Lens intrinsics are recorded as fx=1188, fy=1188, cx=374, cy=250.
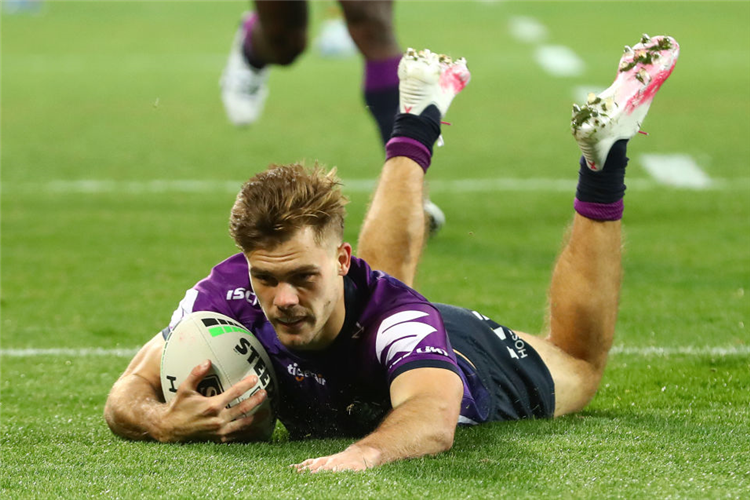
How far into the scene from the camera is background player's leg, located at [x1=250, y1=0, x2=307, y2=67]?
23.6ft

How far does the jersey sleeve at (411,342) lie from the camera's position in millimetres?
3527

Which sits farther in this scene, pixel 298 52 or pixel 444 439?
pixel 298 52

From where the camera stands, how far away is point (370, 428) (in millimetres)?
3803

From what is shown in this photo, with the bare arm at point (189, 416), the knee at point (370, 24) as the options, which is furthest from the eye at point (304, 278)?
the knee at point (370, 24)

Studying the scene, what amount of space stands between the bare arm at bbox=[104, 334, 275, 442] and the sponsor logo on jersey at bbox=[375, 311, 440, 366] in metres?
0.40

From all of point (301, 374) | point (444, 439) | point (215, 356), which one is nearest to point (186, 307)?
→ point (215, 356)

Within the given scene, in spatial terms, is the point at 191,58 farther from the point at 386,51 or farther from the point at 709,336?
the point at 709,336

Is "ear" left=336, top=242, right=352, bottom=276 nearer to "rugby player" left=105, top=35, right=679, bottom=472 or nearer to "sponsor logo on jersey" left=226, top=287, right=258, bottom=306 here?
"rugby player" left=105, top=35, right=679, bottom=472

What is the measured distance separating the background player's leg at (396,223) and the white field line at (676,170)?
4482 mm

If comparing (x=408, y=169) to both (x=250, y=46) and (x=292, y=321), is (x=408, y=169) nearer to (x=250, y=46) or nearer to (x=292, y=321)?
(x=292, y=321)

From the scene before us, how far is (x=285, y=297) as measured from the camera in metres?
3.40

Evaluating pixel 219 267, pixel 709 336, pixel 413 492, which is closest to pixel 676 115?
pixel 709 336

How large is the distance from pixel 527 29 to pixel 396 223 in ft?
48.9

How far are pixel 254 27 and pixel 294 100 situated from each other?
17.6ft
